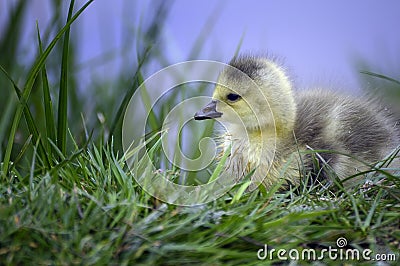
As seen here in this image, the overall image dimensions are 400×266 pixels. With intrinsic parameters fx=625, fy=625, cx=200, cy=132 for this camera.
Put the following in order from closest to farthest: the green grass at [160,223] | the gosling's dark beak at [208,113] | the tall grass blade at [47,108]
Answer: the green grass at [160,223] < the tall grass blade at [47,108] < the gosling's dark beak at [208,113]

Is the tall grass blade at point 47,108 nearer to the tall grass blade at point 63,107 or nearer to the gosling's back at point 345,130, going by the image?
the tall grass blade at point 63,107

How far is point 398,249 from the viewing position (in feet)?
4.04

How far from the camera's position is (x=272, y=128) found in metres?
1.94

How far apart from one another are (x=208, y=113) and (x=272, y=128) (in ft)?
0.69

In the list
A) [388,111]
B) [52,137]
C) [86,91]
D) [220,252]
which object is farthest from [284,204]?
[86,91]

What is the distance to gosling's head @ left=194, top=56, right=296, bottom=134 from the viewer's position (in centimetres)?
192

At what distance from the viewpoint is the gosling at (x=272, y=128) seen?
190cm

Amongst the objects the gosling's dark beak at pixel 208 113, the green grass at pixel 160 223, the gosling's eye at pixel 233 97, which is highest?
the gosling's eye at pixel 233 97

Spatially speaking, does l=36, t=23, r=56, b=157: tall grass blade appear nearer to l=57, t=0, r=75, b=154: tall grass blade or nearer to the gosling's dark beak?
l=57, t=0, r=75, b=154: tall grass blade

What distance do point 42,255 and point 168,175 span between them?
475mm

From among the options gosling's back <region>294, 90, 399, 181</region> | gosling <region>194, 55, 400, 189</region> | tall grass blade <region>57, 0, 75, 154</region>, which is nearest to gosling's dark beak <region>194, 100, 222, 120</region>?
gosling <region>194, 55, 400, 189</region>

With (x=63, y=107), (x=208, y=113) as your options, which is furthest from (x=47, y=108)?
(x=208, y=113)

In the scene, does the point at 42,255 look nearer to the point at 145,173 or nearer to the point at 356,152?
the point at 145,173

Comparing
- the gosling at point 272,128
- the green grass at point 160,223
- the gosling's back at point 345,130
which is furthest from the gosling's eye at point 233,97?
the green grass at point 160,223
